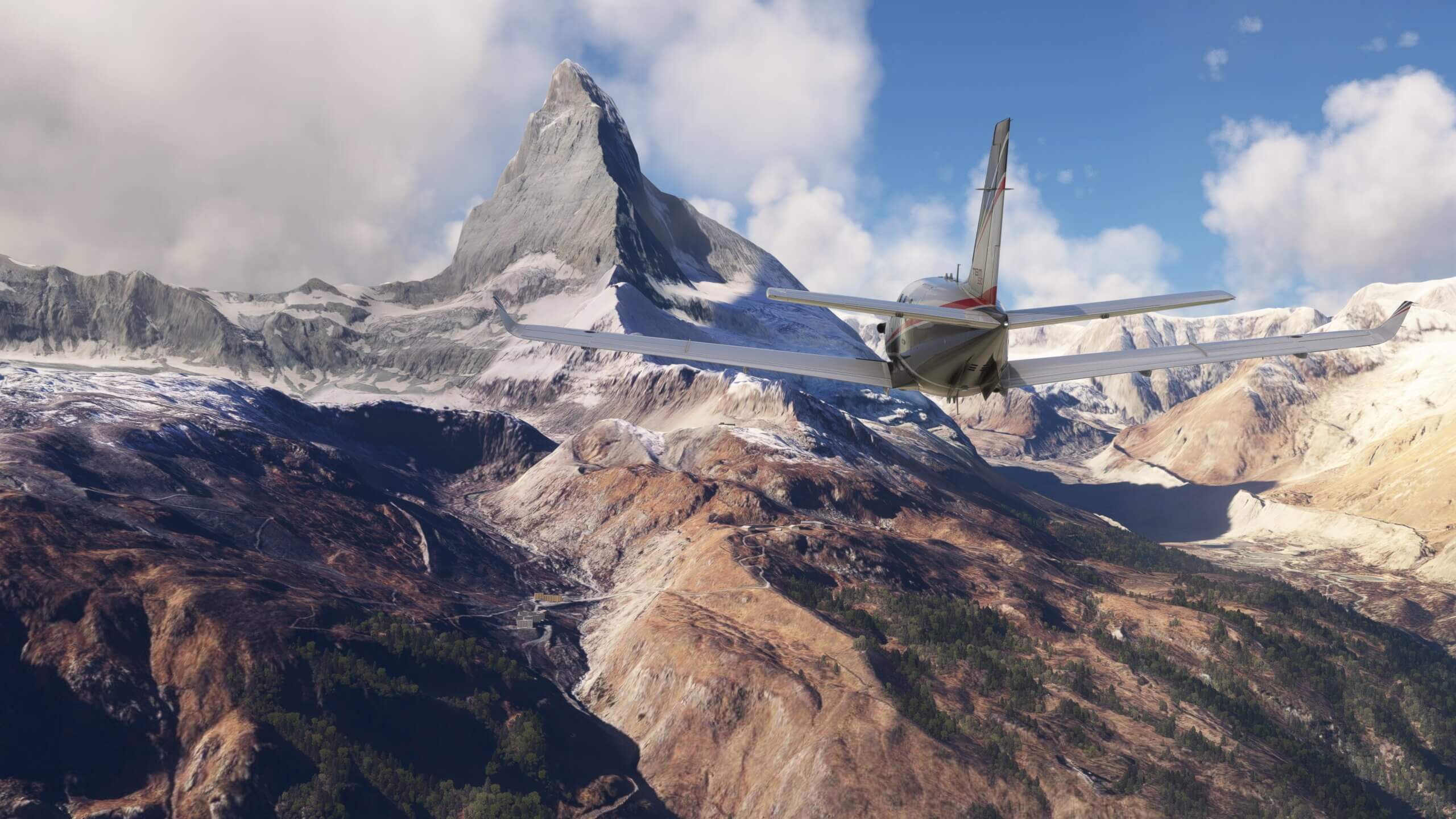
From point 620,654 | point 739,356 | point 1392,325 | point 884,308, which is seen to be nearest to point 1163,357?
point 884,308

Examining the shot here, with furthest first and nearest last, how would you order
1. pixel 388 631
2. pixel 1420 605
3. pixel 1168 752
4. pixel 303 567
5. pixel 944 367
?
pixel 1420 605, pixel 303 567, pixel 388 631, pixel 1168 752, pixel 944 367

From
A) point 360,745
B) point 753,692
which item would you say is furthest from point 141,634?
point 753,692

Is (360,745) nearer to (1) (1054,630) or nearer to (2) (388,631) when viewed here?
(2) (388,631)

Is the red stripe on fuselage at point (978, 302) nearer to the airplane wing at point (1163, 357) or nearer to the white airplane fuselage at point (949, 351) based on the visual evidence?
the white airplane fuselage at point (949, 351)

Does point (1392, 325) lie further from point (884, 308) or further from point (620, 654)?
point (620, 654)

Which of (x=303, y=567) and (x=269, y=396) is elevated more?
(x=269, y=396)

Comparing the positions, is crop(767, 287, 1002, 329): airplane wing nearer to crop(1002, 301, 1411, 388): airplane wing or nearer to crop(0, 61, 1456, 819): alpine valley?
crop(1002, 301, 1411, 388): airplane wing

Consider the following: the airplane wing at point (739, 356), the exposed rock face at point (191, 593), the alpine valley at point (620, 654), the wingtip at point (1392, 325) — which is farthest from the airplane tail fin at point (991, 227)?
the exposed rock face at point (191, 593)
